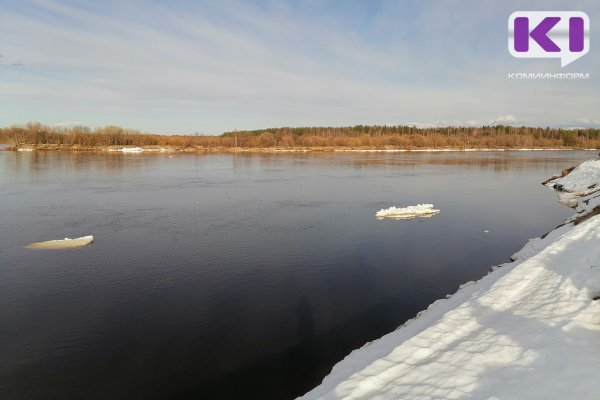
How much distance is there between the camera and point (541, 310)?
8.13 m

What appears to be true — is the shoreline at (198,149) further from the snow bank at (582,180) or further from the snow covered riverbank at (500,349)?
the snow covered riverbank at (500,349)

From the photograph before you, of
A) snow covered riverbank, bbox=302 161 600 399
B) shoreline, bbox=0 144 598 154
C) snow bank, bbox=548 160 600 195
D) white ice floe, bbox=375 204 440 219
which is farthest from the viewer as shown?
shoreline, bbox=0 144 598 154

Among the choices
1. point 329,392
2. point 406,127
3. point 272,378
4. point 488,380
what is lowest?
point 272,378

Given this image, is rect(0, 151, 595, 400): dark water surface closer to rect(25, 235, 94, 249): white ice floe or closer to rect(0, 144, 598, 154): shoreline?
rect(25, 235, 94, 249): white ice floe

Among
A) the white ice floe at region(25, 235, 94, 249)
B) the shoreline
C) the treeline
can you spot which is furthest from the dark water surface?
the treeline

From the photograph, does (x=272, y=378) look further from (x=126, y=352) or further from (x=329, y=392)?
(x=126, y=352)

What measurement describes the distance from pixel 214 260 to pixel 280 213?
10203 mm

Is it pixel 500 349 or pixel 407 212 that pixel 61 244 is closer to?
pixel 500 349

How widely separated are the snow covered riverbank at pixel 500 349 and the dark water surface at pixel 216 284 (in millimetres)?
2118

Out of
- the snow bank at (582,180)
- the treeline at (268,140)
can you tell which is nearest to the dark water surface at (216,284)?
the snow bank at (582,180)

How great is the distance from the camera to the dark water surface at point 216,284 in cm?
905

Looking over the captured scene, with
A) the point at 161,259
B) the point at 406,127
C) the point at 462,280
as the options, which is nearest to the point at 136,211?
the point at 161,259

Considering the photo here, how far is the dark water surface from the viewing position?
9.05 meters

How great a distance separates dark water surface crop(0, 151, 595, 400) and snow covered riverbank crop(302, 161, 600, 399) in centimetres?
212
